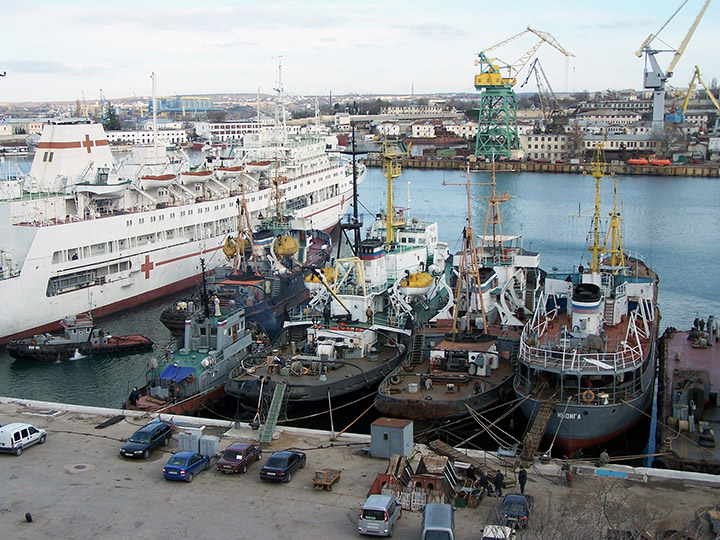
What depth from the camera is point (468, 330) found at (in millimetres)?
21797

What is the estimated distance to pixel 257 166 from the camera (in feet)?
149

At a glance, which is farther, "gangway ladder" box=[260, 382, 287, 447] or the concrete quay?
"gangway ladder" box=[260, 382, 287, 447]

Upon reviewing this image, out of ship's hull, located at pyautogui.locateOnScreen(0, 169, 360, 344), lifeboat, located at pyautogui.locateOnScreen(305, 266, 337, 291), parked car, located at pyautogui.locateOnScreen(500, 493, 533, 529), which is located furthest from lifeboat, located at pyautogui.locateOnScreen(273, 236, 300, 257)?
parked car, located at pyautogui.locateOnScreen(500, 493, 533, 529)

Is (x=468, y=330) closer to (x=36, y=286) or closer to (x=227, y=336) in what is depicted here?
(x=227, y=336)

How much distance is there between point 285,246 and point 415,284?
28.9 feet

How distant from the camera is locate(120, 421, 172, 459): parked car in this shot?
15211mm

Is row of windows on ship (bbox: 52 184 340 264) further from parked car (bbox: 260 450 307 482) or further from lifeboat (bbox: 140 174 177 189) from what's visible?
parked car (bbox: 260 450 307 482)

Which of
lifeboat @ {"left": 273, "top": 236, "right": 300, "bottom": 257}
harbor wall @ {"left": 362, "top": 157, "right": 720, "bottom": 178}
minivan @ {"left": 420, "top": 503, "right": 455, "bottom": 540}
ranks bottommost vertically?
minivan @ {"left": 420, "top": 503, "right": 455, "bottom": 540}

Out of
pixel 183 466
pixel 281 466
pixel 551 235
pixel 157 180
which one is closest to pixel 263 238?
pixel 157 180

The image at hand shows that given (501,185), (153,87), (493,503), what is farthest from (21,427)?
(501,185)

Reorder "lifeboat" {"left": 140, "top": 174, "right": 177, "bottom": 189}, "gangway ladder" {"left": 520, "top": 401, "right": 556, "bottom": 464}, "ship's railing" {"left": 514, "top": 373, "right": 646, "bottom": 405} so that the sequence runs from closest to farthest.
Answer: "gangway ladder" {"left": 520, "top": 401, "right": 556, "bottom": 464}
"ship's railing" {"left": 514, "top": 373, "right": 646, "bottom": 405}
"lifeboat" {"left": 140, "top": 174, "right": 177, "bottom": 189}

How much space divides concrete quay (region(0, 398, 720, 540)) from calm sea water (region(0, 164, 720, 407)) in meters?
8.34

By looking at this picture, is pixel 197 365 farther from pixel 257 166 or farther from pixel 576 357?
pixel 257 166

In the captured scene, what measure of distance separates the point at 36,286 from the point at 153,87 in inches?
629
